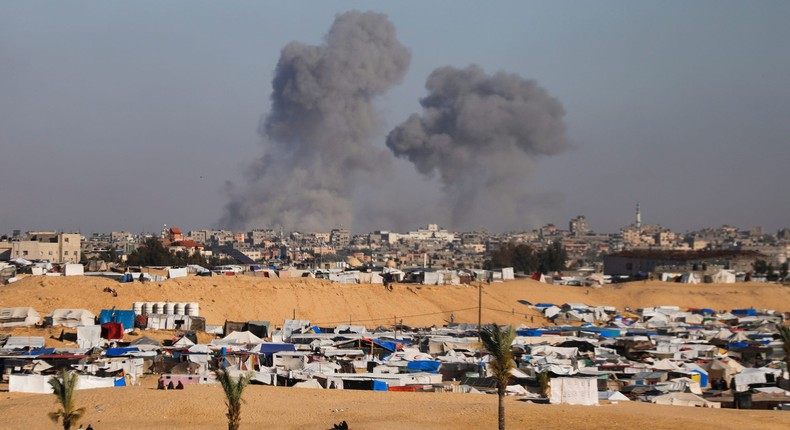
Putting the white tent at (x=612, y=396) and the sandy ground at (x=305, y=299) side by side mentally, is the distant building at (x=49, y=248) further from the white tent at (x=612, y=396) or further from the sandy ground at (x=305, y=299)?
the white tent at (x=612, y=396)

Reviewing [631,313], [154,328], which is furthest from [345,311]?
[631,313]

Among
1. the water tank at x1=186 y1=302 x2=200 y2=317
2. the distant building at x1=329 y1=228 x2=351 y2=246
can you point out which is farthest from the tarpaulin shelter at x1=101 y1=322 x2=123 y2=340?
the distant building at x1=329 y1=228 x2=351 y2=246

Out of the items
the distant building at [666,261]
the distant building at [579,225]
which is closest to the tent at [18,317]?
the distant building at [666,261]

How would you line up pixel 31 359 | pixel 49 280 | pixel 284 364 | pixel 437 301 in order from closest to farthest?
pixel 31 359, pixel 284 364, pixel 49 280, pixel 437 301

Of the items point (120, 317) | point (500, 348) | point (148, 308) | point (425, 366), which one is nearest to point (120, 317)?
point (120, 317)

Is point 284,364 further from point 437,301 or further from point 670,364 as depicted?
point 437,301
